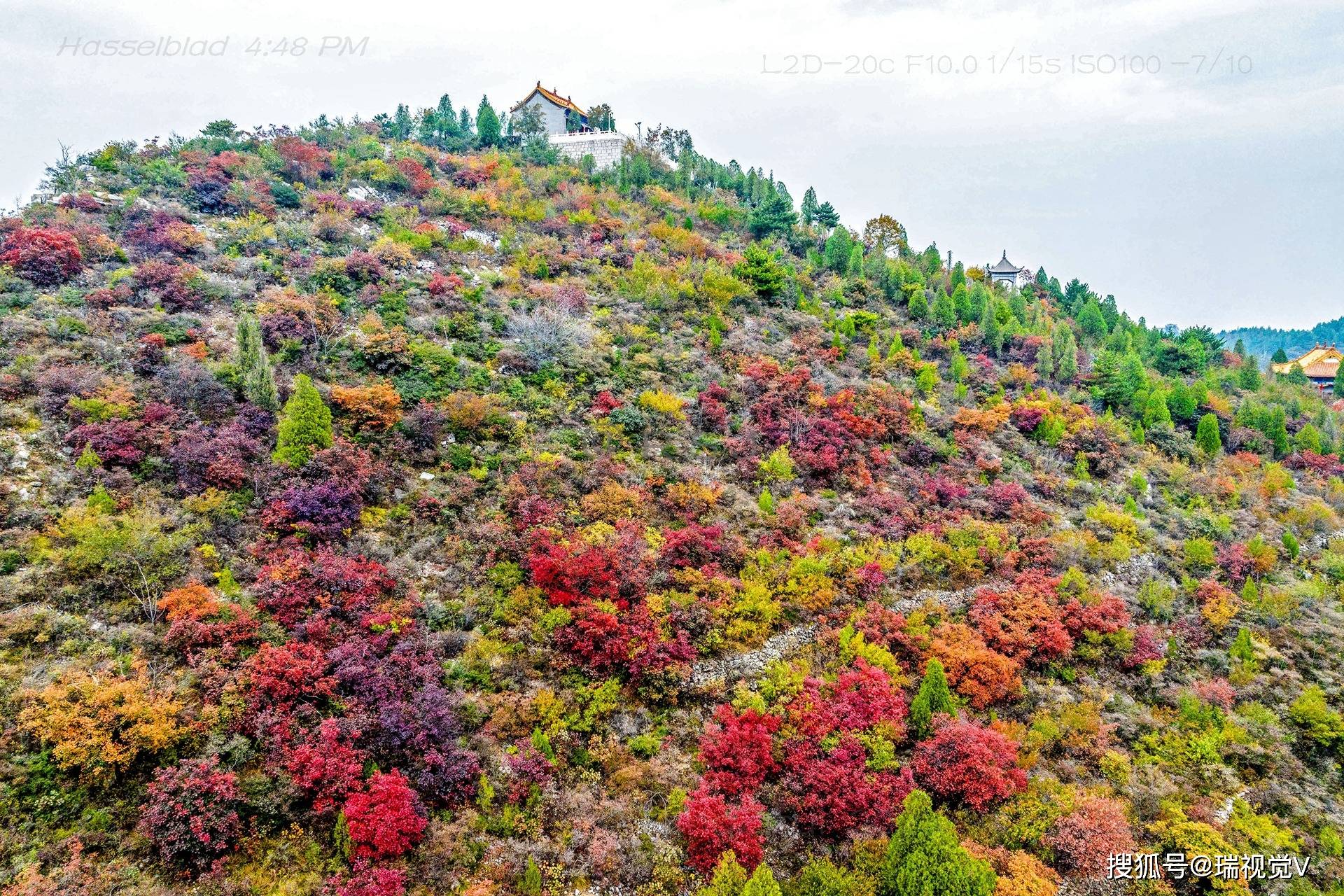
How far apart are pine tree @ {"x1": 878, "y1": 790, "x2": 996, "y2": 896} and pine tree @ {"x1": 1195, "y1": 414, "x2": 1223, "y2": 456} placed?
27031 millimetres

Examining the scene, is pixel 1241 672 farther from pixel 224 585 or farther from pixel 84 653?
pixel 84 653

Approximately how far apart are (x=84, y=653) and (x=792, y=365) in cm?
2399

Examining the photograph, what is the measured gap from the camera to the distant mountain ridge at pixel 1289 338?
10581 centimetres

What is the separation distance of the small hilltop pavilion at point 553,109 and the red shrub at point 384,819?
51.5m

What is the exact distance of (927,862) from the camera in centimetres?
1052

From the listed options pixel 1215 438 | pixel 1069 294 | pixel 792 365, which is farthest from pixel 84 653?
pixel 1069 294

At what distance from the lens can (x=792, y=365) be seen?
28031 millimetres

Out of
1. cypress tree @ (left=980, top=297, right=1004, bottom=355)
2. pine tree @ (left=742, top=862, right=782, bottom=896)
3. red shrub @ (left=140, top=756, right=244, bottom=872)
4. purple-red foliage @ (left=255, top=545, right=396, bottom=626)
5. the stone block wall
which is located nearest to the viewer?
red shrub @ (left=140, top=756, right=244, bottom=872)

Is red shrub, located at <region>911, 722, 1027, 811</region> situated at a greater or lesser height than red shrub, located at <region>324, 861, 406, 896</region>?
greater

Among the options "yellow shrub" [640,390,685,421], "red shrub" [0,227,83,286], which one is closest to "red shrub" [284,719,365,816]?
"yellow shrub" [640,390,685,421]

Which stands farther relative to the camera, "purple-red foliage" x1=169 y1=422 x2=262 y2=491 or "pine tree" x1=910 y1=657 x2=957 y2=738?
"purple-red foliage" x1=169 y1=422 x2=262 y2=491

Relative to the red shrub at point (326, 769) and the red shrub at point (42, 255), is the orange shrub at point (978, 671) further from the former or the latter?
the red shrub at point (42, 255)

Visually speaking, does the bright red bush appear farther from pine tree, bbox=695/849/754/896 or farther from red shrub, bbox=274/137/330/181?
red shrub, bbox=274/137/330/181

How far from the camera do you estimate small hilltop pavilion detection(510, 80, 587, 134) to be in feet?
170
